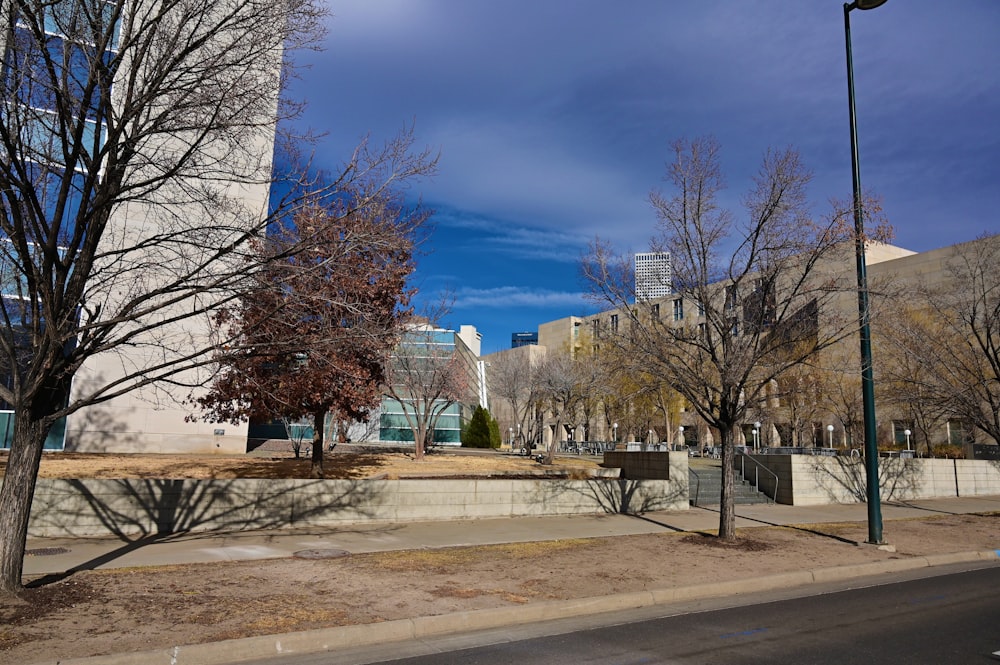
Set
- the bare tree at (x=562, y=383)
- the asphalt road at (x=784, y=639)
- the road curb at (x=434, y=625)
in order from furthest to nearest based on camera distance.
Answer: the bare tree at (x=562, y=383) < the asphalt road at (x=784, y=639) < the road curb at (x=434, y=625)

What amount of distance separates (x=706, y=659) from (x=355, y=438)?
141ft

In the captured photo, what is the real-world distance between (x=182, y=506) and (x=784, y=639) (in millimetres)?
10206

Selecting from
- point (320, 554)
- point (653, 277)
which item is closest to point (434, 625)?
point (320, 554)

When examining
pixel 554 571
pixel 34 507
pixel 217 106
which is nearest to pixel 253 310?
pixel 34 507

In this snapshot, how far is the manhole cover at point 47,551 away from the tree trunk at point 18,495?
2875mm

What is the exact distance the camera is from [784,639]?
6.68 m

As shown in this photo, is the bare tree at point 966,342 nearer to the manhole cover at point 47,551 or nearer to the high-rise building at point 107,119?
the high-rise building at point 107,119

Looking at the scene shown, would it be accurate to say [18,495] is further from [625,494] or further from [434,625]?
[625,494]

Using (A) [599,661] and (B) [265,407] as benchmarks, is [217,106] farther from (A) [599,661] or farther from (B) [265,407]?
(B) [265,407]

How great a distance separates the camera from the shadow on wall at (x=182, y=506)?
11.2 metres

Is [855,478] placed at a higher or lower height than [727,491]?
lower

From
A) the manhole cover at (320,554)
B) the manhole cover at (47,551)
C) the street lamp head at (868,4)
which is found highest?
the street lamp head at (868,4)

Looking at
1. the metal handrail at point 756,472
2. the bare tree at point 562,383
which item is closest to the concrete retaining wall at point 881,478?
the metal handrail at point 756,472

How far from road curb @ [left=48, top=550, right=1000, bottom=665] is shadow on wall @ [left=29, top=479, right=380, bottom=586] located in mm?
5074
